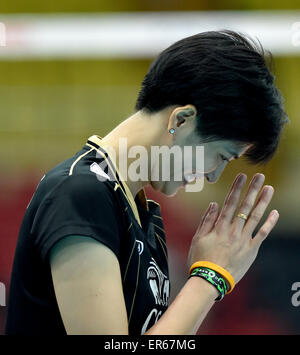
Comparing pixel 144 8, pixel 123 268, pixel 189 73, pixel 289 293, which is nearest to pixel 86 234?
pixel 123 268

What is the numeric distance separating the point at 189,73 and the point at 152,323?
448 millimetres

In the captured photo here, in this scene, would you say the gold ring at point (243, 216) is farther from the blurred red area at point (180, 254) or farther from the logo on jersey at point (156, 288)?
the blurred red area at point (180, 254)

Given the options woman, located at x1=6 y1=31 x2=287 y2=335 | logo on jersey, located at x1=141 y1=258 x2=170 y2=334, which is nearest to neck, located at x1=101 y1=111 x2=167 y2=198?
woman, located at x1=6 y1=31 x2=287 y2=335

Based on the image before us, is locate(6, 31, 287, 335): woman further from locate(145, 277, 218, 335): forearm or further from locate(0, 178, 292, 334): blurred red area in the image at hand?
locate(0, 178, 292, 334): blurred red area

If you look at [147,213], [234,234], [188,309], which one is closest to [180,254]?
[147,213]

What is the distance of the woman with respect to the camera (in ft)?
3.08

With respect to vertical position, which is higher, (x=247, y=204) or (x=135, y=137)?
(x=135, y=137)

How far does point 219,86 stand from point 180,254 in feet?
8.81

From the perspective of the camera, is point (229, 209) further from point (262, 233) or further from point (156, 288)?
point (156, 288)

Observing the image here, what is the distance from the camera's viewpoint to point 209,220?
120 centimetres

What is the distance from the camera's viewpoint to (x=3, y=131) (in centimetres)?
417

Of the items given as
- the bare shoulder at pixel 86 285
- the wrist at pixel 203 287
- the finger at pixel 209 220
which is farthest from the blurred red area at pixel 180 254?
the bare shoulder at pixel 86 285

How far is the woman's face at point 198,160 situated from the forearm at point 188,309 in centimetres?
21

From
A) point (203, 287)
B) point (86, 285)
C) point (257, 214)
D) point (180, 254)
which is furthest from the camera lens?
point (180, 254)
